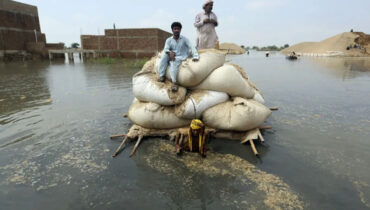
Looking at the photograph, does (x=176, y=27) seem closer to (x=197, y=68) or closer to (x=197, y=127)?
(x=197, y=68)

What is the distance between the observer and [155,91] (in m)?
4.31

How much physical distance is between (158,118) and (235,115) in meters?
1.53

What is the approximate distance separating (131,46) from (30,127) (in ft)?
83.6

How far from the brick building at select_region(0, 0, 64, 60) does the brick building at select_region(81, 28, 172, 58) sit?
7.66m

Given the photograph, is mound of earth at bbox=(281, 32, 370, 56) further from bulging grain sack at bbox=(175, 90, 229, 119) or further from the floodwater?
bulging grain sack at bbox=(175, 90, 229, 119)

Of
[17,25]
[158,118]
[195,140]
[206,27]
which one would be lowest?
[195,140]

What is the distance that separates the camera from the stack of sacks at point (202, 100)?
13.7 ft

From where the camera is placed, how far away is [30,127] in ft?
16.7

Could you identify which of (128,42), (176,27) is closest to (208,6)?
(176,27)

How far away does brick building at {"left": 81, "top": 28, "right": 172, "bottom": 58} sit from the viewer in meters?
28.0

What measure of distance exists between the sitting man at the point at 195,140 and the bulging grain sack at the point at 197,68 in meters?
0.94

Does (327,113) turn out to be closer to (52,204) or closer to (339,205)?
(339,205)

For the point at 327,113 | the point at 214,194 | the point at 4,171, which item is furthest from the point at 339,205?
the point at 4,171

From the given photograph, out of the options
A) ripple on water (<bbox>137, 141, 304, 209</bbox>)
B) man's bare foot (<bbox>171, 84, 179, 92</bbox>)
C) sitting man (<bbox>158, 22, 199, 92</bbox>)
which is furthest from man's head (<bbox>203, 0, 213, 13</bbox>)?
ripple on water (<bbox>137, 141, 304, 209</bbox>)
